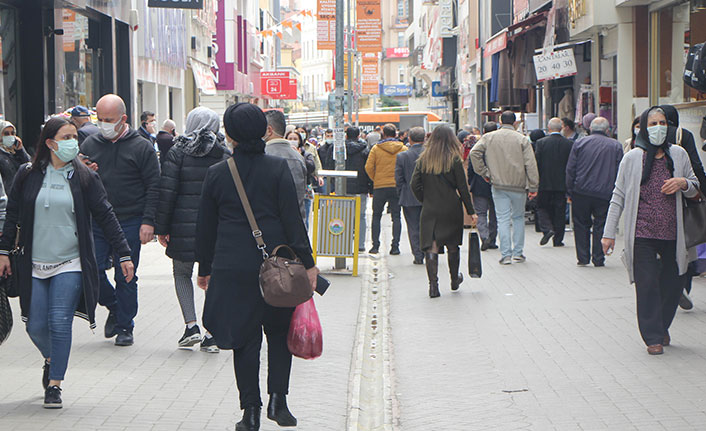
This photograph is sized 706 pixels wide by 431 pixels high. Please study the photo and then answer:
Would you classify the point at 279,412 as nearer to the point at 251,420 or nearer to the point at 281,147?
the point at 251,420

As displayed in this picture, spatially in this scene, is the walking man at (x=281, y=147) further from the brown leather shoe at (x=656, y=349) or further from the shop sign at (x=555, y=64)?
the shop sign at (x=555, y=64)

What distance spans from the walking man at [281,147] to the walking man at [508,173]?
3.76m

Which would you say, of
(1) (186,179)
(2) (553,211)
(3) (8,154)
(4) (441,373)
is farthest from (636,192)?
(2) (553,211)

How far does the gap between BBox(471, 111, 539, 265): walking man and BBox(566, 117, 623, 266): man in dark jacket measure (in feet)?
1.81

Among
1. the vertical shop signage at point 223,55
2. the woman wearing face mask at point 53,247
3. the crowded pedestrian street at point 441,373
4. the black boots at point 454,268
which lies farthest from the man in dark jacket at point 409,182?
the vertical shop signage at point 223,55

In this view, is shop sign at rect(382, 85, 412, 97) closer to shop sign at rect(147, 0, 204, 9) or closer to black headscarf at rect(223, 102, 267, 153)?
shop sign at rect(147, 0, 204, 9)

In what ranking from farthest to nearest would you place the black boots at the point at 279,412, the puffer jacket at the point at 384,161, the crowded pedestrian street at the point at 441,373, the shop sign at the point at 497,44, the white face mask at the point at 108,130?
the shop sign at the point at 497,44 → the puffer jacket at the point at 384,161 → the white face mask at the point at 108,130 → the crowded pedestrian street at the point at 441,373 → the black boots at the point at 279,412

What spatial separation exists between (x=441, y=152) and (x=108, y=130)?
4.31 meters

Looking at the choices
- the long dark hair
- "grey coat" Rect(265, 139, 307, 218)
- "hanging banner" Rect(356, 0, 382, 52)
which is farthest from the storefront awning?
the long dark hair

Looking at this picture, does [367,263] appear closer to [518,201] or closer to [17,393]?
[518,201]

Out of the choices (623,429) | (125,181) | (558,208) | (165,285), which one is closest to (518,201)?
(558,208)

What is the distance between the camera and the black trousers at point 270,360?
18.4 ft

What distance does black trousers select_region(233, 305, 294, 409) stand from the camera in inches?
221

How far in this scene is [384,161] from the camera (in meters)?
15.9
